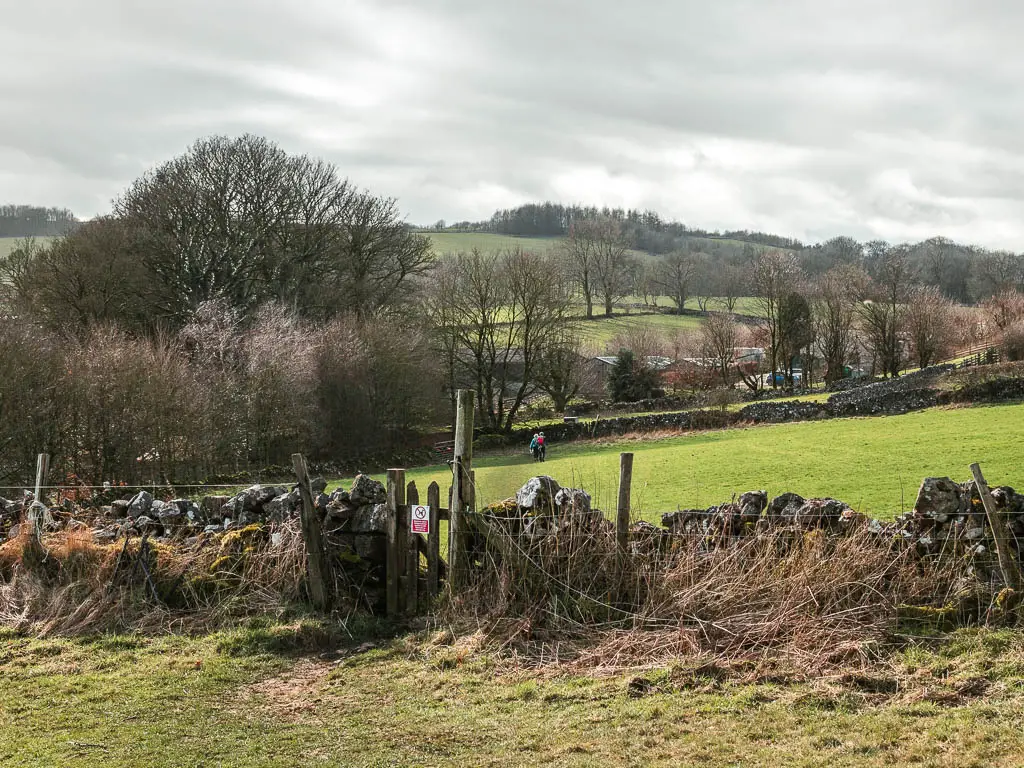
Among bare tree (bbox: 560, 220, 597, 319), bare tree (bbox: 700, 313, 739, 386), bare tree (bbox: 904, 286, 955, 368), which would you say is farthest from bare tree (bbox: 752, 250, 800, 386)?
bare tree (bbox: 560, 220, 597, 319)

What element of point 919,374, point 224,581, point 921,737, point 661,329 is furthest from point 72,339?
point 661,329

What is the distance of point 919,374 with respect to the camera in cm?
4456

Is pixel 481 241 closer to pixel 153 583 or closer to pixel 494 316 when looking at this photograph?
pixel 494 316

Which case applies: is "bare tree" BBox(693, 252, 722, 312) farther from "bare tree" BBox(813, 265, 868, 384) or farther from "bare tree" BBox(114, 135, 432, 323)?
"bare tree" BBox(114, 135, 432, 323)

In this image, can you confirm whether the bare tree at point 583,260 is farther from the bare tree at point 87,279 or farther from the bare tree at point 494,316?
the bare tree at point 87,279

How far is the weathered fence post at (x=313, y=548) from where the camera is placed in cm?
949

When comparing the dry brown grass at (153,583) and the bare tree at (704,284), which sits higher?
the bare tree at (704,284)

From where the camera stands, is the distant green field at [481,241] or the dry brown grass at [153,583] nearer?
the dry brown grass at [153,583]

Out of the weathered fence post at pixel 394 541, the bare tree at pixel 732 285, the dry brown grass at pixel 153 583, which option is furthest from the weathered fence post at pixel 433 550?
the bare tree at pixel 732 285

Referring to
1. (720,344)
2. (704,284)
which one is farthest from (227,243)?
(704,284)

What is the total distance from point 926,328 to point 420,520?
55553 millimetres

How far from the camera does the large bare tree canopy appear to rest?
38.8 metres

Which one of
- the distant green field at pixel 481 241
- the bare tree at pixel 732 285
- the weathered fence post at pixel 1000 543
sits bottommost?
the weathered fence post at pixel 1000 543

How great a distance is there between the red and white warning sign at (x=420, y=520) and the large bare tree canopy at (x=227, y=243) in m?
32.7
